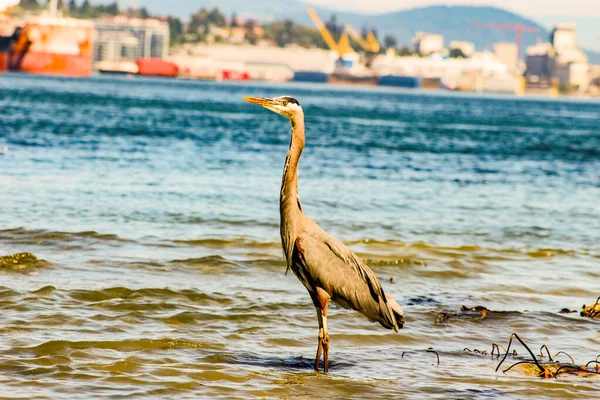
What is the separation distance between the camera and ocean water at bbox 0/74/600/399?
7133 millimetres

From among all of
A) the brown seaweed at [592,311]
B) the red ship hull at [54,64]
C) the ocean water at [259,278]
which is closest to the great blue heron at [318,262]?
the ocean water at [259,278]

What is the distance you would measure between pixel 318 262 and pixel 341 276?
22 cm

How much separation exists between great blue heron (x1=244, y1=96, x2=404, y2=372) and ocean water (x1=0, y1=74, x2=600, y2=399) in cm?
54

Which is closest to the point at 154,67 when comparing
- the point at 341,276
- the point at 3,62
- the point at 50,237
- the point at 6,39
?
the point at 3,62

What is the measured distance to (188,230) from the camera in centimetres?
1400

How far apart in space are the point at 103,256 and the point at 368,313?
5.12m

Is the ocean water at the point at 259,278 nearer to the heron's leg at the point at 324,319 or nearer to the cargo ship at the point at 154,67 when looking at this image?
the heron's leg at the point at 324,319

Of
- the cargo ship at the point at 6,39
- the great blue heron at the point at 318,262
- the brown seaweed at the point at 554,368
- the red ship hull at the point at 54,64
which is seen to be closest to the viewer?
the great blue heron at the point at 318,262

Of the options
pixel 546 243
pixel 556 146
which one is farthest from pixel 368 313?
pixel 556 146

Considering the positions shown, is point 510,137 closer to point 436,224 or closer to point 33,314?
point 436,224

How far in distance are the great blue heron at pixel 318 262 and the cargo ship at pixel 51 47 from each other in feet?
394

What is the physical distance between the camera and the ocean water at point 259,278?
23.4 ft

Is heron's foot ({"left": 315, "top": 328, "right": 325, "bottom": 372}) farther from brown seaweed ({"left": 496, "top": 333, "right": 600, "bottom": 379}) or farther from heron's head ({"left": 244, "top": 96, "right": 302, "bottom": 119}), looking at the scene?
heron's head ({"left": 244, "top": 96, "right": 302, "bottom": 119})

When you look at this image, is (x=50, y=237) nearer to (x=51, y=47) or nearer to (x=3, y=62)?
(x=51, y=47)
